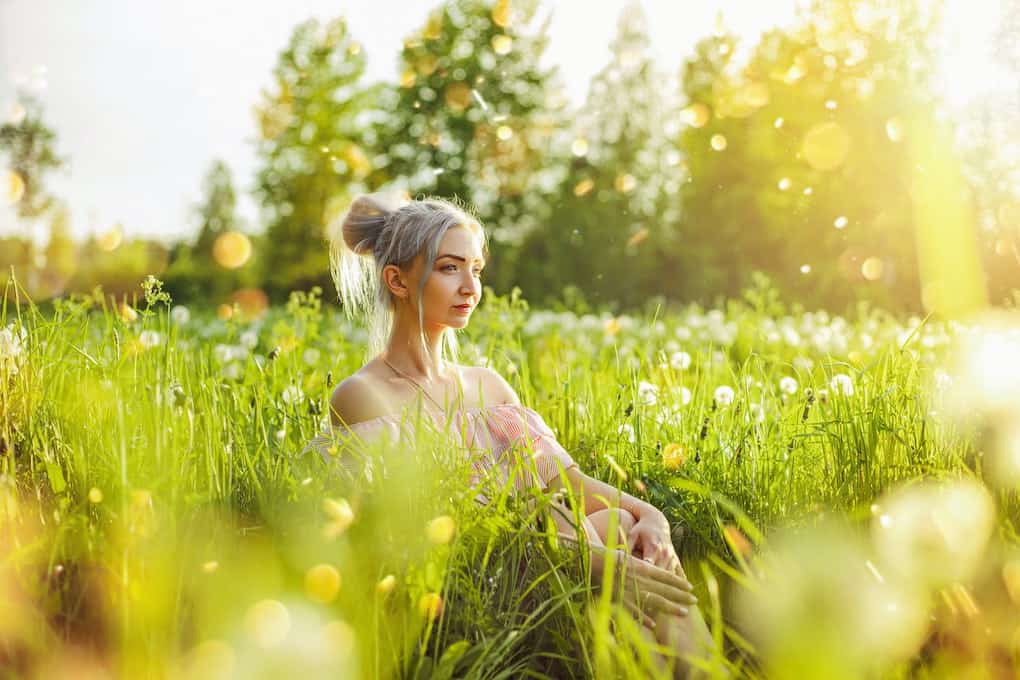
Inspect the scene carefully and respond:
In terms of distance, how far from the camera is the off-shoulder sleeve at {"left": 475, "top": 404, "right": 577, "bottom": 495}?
8.42 ft

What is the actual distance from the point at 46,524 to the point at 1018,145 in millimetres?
17430

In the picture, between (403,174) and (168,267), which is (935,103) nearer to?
(403,174)

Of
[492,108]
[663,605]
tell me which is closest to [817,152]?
[492,108]

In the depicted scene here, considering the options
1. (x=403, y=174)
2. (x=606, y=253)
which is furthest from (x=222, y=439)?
(x=403, y=174)

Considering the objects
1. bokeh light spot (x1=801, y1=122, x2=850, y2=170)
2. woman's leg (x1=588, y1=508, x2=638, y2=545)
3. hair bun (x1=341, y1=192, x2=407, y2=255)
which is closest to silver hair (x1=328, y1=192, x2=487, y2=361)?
hair bun (x1=341, y1=192, x2=407, y2=255)

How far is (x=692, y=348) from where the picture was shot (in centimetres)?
676

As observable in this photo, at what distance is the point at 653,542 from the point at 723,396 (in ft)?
3.93

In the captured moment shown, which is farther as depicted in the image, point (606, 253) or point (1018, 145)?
point (606, 253)

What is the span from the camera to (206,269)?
22672mm

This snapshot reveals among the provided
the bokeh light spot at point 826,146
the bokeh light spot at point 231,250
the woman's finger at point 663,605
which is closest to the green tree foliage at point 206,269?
the bokeh light spot at point 231,250

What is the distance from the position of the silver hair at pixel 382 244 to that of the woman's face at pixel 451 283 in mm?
23

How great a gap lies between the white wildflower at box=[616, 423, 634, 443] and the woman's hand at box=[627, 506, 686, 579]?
0.52 m

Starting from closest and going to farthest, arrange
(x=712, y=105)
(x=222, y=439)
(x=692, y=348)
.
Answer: (x=222, y=439) → (x=692, y=348) → (x=712, y=105)

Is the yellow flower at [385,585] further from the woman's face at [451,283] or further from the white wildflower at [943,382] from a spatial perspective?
the white wildflower at [943,382]
